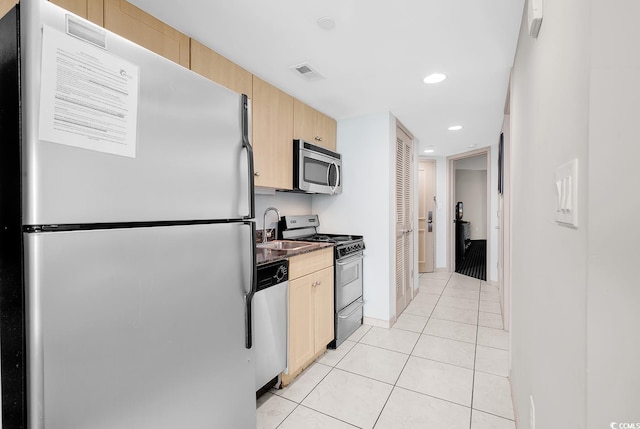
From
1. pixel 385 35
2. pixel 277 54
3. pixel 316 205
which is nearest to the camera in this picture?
pixel 385 35

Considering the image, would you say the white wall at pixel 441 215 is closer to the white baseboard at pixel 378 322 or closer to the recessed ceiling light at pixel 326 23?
the white baseboard at pixel 378 322

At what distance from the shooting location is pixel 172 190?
0.96 metres

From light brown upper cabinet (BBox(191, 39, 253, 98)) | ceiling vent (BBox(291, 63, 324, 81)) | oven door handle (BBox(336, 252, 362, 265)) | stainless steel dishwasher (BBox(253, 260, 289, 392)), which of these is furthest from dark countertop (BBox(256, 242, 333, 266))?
ceiling vent (BBox(291, 63, 324, 81))

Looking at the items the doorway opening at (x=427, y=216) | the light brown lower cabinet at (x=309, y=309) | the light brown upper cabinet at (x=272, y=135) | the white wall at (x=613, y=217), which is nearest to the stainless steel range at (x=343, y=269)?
the light brown lower cabinet at (x=309, y=309)

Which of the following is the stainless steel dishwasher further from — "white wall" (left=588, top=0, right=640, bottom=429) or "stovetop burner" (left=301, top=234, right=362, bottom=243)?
"white wall" (left=588, top=0, right=640, bottom=429)

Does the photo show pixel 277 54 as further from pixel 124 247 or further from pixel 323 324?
pixel 323 324

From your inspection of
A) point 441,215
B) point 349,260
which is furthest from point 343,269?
point 441,215

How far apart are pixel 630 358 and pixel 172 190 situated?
118cm

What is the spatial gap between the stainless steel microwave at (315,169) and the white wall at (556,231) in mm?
1708

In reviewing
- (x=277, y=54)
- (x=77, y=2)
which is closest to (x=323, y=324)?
(x=277, y=54)

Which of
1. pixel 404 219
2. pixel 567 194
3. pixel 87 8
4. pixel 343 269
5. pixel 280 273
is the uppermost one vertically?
pixel 87 8

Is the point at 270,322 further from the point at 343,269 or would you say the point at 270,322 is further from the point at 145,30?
the point at 145,30

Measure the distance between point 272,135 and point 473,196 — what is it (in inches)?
332

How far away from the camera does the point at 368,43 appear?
1786 millimetres
